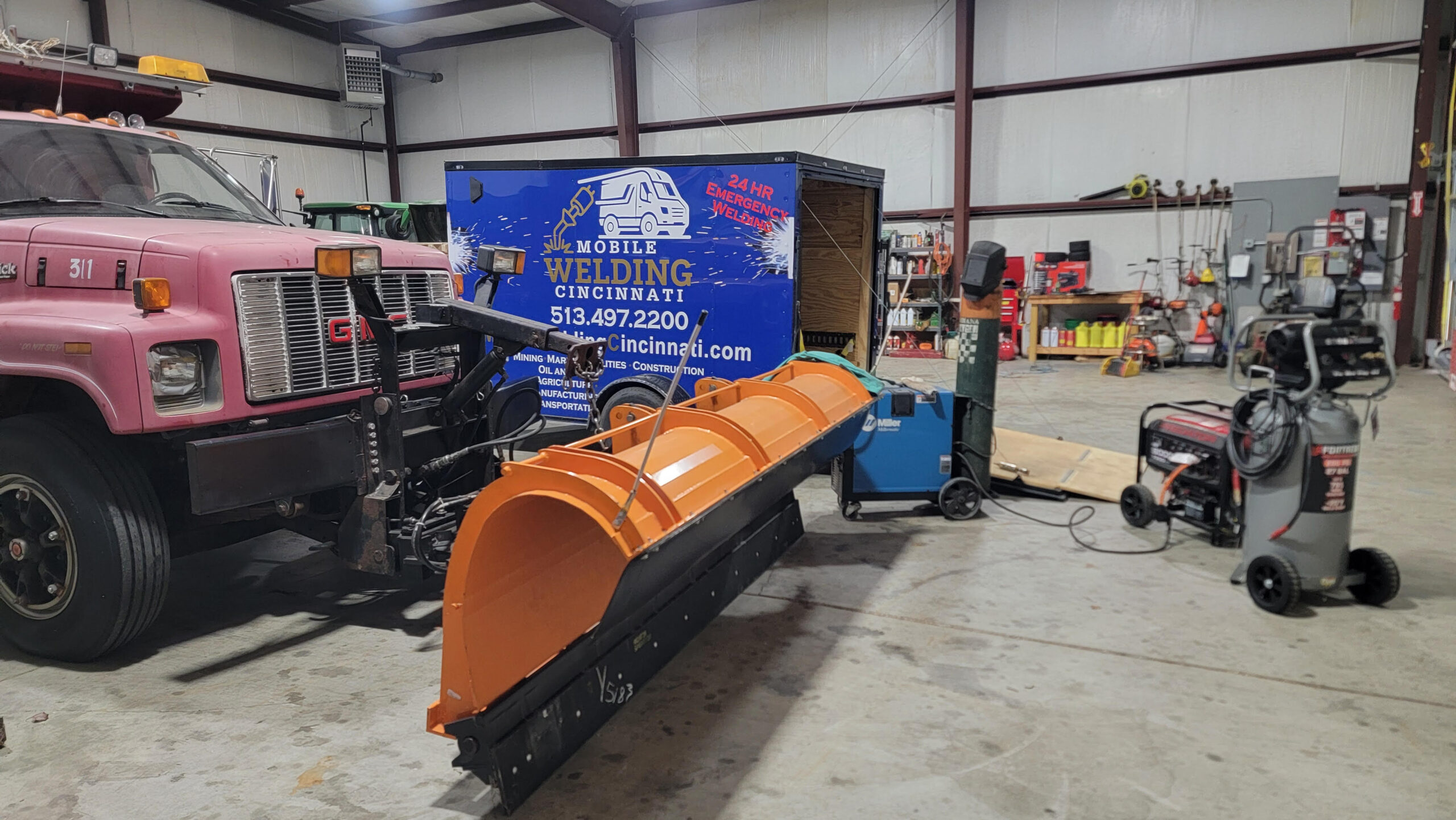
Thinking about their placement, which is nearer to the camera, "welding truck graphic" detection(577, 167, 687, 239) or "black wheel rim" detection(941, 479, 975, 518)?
"black wheel rim" detection(941, 479, 975, 518)

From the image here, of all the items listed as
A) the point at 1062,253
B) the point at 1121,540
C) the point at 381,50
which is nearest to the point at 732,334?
the point at 1121,540

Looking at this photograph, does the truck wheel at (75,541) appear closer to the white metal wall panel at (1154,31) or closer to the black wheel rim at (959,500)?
the black wheel rim at (959,500)

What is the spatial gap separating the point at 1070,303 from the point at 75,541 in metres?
13.1

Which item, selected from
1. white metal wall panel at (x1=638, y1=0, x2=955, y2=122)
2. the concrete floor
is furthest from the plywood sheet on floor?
white metal wall panel at (x1=638, y1=0, x2=955, y2=122)

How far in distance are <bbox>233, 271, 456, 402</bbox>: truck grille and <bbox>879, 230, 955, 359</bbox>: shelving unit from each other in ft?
36.5

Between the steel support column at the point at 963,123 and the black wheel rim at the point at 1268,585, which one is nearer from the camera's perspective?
the black wheel rim at the point at 1268,585

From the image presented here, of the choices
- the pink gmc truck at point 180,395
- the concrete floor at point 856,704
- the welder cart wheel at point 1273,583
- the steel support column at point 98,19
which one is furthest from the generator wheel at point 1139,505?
the steel support column at point 98,19

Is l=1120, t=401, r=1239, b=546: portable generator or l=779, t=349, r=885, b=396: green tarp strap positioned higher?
l=779, t=349, r=885, b=396: green tarp strap

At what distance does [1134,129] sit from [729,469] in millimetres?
12737

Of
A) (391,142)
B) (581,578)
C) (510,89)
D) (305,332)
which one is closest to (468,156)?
(510,89)

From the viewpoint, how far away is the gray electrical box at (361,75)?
1811 centimetres

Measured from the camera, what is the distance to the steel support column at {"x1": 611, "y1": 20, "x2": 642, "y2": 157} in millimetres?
16547

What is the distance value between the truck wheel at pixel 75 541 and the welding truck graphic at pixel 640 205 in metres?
3.55

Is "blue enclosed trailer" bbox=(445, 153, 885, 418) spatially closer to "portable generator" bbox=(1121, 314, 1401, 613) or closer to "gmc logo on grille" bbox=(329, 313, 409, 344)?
"gmc logo on grille" bbox=(329, 313, 409, 344)
